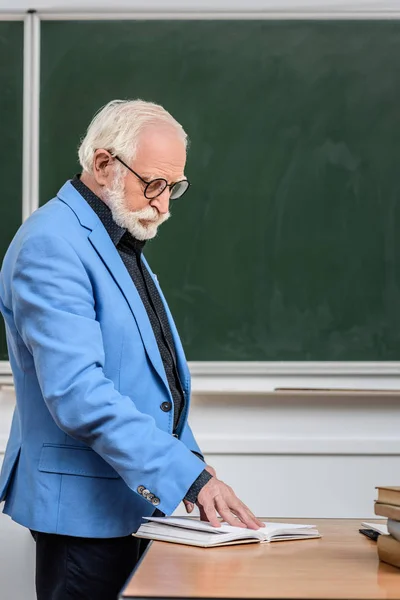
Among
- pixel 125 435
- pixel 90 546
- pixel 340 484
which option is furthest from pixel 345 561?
pixel 340 484

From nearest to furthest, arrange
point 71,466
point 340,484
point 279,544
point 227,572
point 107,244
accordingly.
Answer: point 227,572 → point 279,544 → point 71,466 → point 107,244 → point 340,484

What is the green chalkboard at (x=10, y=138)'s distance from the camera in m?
3.03

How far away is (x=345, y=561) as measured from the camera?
55.6 inches

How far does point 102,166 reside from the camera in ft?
6.34

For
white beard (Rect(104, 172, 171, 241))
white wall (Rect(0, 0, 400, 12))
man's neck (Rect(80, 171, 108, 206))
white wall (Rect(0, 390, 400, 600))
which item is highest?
white wall (Rect(0, 0, 400, 12))

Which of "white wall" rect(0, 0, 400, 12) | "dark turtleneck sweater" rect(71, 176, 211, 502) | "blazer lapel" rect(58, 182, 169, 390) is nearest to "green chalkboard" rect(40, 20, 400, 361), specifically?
"white wall" rect(0, 0, 400, 12)

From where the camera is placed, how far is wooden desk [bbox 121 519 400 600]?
1172 mm

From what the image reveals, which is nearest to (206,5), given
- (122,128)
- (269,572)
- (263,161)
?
(263,161)

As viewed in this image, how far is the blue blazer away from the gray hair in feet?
0.42

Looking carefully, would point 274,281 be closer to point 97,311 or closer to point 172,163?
point 172,163

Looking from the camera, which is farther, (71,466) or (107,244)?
(107,244)

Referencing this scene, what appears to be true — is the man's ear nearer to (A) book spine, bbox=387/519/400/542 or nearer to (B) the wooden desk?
(B) the wooden desk

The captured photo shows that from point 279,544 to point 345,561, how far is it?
0.18 meters

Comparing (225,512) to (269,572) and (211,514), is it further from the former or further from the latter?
(269,572)
